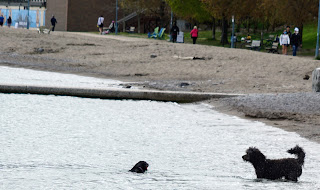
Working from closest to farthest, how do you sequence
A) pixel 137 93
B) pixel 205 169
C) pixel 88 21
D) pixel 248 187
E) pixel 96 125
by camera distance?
1. pixel 248 187
2. pixel 205 169
3. pixel 96 125
4. pixel 137 93
5. pixel 88 21

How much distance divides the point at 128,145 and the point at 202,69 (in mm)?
15567

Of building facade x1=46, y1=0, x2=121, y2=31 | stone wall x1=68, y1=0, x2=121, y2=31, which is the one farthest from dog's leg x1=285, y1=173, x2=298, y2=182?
stone wall x1=68, y1=0, x2=121, y2=31

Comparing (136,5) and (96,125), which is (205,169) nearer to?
(96,125)

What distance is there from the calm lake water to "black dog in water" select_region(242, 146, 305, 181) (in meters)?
0.14

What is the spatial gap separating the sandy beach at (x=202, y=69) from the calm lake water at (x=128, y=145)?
1.08 metres

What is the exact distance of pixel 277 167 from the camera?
353 inches

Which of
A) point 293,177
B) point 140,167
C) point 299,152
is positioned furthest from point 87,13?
point 299,152

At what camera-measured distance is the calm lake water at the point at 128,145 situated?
9094 mm

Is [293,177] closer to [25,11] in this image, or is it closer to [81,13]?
[81,13]

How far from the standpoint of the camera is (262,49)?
1833 inches

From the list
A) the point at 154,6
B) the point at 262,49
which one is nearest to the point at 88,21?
the point at 154,6

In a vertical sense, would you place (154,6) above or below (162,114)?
above

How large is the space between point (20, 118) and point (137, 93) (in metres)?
3.38

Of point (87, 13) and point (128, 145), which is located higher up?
point (87, 13)
